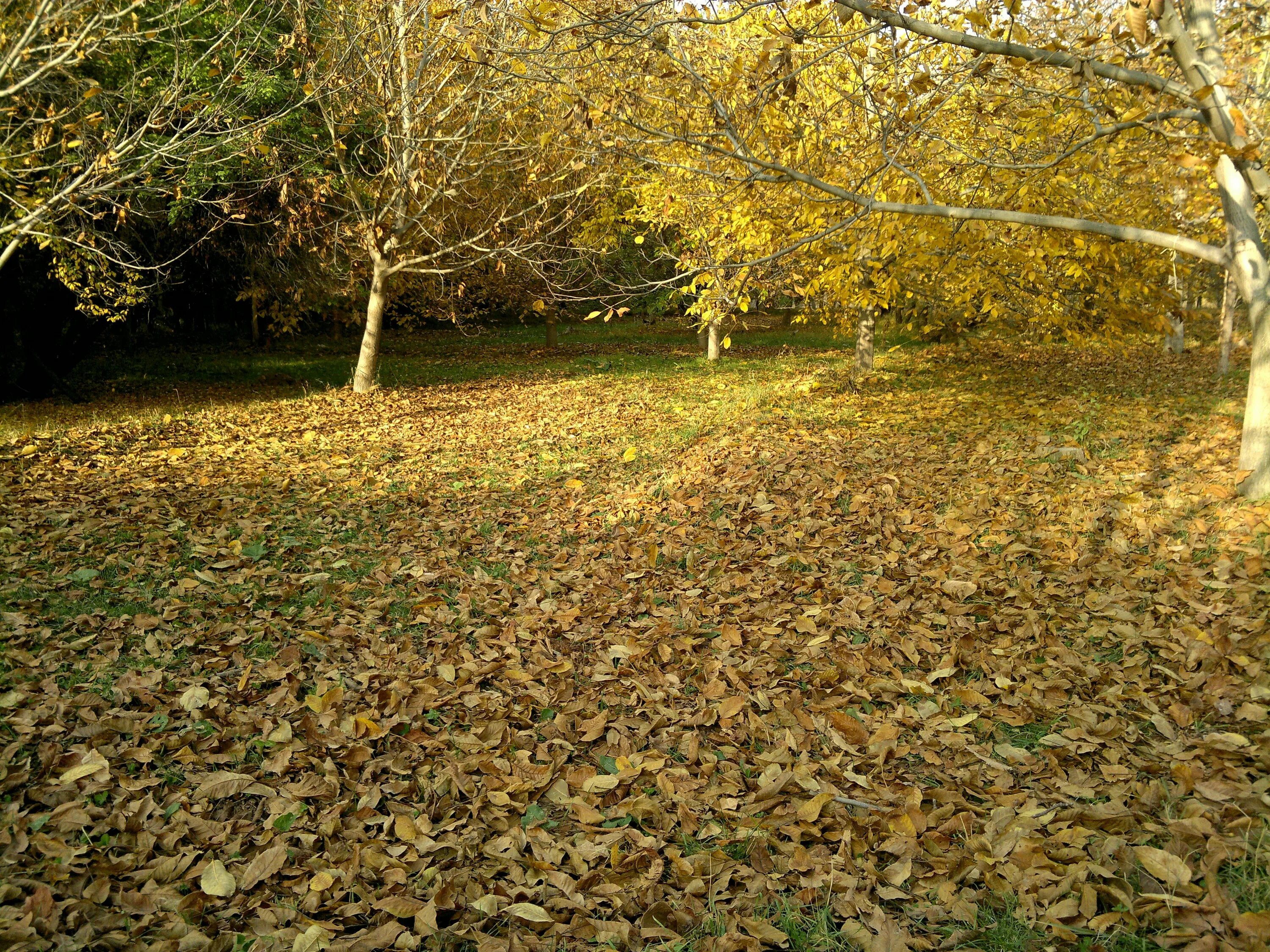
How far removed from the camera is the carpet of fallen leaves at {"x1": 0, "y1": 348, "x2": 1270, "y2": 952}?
106 inches

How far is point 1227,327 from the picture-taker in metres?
13.7

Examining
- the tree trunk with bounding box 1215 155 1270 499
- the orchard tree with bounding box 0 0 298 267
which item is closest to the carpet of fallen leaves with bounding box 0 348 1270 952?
the tree trunk with bounding box 1215 155 1270 499

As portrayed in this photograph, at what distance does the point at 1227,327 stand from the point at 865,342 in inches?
258

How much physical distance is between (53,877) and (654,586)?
147 inches

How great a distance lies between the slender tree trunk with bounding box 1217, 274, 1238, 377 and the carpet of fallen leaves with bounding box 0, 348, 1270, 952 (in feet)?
23.0

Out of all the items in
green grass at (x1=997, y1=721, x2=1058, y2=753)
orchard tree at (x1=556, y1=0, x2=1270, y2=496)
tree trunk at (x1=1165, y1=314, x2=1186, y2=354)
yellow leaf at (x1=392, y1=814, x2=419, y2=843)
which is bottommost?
yellow leaf at (x1=392, y1=814, x2=419, y2=843)

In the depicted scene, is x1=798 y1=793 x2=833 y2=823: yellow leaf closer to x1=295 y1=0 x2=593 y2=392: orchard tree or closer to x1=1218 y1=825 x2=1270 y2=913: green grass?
x1=1218 y1=825 x2=1270 y2=913: green grass

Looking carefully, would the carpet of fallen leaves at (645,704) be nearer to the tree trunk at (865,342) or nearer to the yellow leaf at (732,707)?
the yellow leaf at (732,707)

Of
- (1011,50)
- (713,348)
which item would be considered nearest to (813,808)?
(1011,50)

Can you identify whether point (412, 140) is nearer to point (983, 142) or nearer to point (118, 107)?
point (118, 107)

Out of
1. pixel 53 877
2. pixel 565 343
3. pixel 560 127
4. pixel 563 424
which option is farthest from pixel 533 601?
pixel 565 343

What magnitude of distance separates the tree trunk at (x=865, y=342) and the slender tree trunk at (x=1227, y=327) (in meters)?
6.01

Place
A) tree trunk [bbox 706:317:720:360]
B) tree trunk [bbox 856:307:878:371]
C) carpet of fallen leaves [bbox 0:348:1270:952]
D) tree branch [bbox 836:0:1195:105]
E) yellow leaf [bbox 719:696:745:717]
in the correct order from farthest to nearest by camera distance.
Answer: tree trunk [bbox 706:317:720:360] < tree trunk [bbox 856:307:878:371] < tree branch [bbox 836:0:1195:105] < yellow leaf [bbox 719:696:745:717] < carpet of fallen leaves [bbox 0:348:1270:952]

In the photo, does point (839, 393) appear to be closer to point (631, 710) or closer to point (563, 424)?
point (563, 424)
